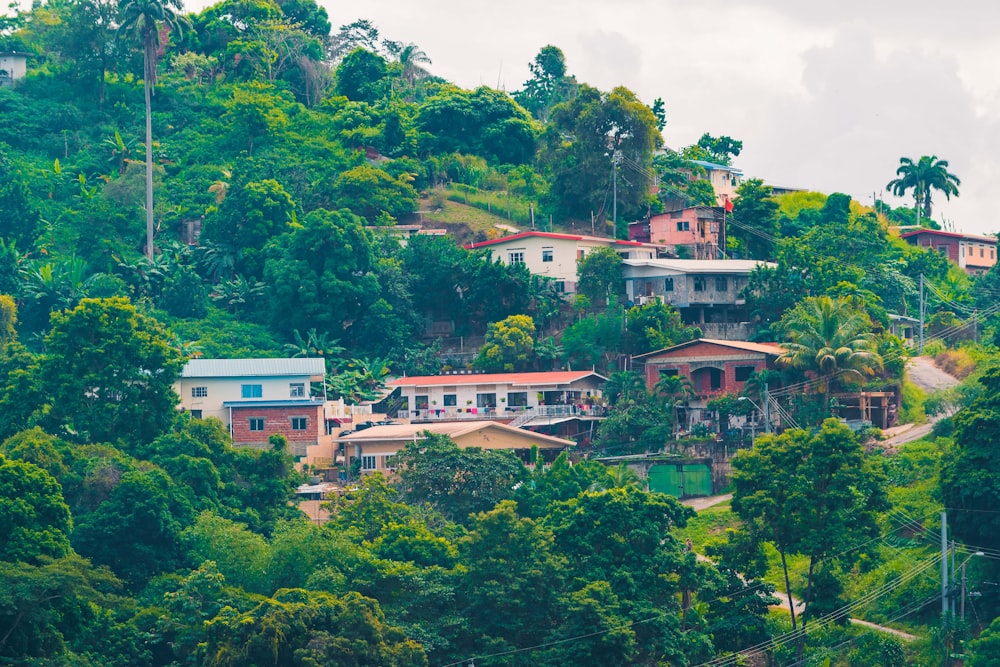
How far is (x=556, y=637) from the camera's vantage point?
41.4 meters

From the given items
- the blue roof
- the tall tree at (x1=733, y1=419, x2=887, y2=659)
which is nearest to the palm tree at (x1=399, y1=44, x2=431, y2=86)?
the blue roof

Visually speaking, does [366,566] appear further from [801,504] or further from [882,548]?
[882,548]

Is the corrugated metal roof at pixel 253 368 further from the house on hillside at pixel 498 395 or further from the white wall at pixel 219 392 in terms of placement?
the house on hillside at pixel 498 395

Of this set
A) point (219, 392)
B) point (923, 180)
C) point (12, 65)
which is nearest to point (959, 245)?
point (923, 180)

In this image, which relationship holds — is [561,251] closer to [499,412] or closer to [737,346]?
[499,412]

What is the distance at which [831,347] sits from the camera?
185ft

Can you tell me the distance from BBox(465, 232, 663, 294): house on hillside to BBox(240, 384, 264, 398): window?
43.2ft

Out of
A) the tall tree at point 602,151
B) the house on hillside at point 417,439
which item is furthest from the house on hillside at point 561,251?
the house on hillside at point 417,439

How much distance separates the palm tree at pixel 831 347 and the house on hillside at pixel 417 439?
8.34 m

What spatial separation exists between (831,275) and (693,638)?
24.7 meters

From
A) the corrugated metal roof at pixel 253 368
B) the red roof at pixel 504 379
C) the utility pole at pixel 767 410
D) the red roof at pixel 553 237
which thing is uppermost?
the red roof at pixel 553 237

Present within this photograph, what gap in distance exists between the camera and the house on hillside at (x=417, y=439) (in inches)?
2198

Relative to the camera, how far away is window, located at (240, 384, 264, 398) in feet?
192

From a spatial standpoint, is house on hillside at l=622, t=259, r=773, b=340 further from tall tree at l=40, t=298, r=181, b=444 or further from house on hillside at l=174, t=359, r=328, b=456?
tall tree at l=40, t=298, r=181, b=444
